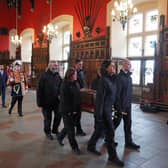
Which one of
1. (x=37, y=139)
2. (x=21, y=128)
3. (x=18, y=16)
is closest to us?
(x=37, y=139)

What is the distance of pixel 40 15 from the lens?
11.7 metres

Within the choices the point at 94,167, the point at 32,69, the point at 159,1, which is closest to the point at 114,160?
the point at 94,167

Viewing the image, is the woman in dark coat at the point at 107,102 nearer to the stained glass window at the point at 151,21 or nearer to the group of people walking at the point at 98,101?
the group of people walking at the point at 98,101

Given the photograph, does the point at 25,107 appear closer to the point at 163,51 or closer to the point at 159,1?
the point at 163,51

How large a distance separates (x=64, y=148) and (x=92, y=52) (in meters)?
5.62

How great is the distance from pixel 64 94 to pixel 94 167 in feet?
3.32

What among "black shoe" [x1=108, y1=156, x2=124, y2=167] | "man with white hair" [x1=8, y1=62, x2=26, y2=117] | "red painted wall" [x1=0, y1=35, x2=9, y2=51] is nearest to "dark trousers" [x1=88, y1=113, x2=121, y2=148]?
"black shoe" [x1=108, y1=156, x2=124, y2=167]

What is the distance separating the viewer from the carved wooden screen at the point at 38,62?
11625mm

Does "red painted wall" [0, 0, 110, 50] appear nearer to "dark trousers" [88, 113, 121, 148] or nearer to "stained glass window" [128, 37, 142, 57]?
"stained glass window" [128, 37, 142, 57]

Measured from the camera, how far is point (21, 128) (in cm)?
437

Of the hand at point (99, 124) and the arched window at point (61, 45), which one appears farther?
the arched window at point (61, 45)

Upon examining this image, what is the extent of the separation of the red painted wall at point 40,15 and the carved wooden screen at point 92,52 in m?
0.34

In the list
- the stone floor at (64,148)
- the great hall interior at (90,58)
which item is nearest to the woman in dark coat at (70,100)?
the stone floor at (64,148)

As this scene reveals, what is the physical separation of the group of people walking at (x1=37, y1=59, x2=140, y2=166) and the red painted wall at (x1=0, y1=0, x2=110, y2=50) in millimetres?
5032
